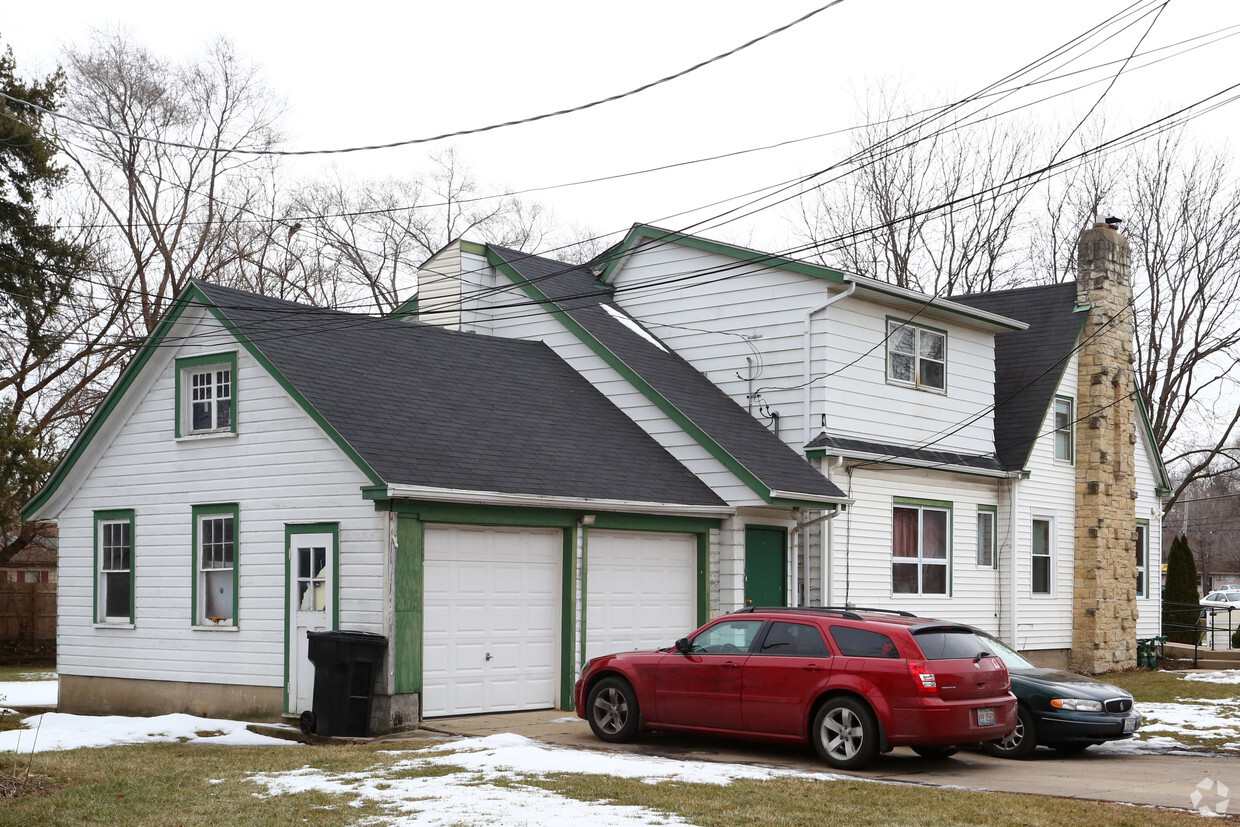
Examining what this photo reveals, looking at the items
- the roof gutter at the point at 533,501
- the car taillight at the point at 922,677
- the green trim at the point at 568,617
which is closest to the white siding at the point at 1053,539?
the roof gutter at the point at 533,501

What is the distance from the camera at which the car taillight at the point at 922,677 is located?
476 inches

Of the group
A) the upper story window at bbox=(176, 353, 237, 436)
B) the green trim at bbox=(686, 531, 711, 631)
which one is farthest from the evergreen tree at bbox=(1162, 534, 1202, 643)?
the upper story window at bbox=(176, 353, 237, 436)

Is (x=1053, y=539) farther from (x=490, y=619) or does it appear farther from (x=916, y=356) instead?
(x=490, y=619)

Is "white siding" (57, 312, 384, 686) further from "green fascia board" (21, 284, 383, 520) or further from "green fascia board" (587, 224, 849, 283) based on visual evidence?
"green fascia board" (587, 224, 849, 283)

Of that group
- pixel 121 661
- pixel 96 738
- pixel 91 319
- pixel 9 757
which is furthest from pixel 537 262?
pixel 91 319

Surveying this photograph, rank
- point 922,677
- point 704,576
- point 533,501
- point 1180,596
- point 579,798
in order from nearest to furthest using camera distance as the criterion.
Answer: point 579,798 → point 922,677 → point 533,501 → point 704,576 → point 1180,596

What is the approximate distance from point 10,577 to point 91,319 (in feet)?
38.5

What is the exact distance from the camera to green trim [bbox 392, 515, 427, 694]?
1528 centimetres

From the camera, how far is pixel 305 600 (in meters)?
16.3

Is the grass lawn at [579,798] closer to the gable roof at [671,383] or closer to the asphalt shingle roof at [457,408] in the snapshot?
the asphalt shingle roof at [457,408]

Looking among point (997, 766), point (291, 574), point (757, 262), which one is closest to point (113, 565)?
point (291, 574)

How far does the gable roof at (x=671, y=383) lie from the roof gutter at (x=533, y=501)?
0.83 metres

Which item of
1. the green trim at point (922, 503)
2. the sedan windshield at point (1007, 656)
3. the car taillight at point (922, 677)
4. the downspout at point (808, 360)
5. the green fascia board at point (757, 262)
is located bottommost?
the sedan windshield at point (1007, 656)

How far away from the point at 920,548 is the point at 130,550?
12.8 metres
